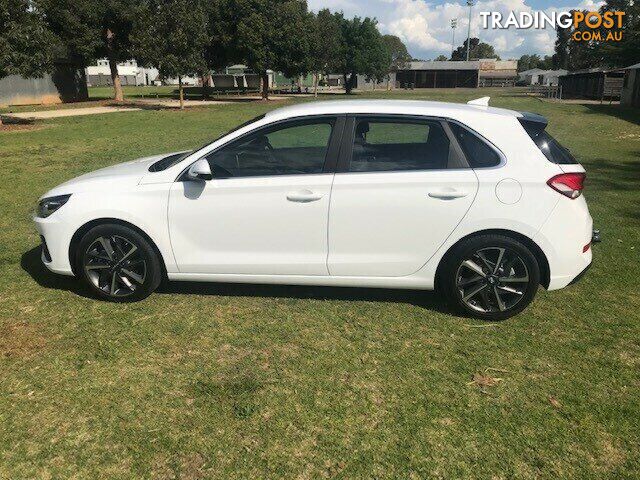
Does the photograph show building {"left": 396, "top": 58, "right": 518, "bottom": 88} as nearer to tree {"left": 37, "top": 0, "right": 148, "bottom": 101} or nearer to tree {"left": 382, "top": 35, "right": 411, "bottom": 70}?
tree {"left": 382, "top": 35, "right": 411, "bottom": 70}

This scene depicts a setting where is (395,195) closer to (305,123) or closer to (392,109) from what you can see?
(392,109)

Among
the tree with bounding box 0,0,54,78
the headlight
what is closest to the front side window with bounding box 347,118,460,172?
the headlight

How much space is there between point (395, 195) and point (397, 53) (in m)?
104

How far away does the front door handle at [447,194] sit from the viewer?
382 cm

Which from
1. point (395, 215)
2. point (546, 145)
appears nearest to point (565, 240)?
point (546, 145)

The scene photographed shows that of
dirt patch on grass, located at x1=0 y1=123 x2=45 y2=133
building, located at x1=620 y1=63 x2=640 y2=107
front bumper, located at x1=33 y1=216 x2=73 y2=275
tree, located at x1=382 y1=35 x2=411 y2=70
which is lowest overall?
front bumper, located at x1=33 y1=216 x2=73 y2=275

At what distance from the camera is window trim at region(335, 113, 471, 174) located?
3.91 metres

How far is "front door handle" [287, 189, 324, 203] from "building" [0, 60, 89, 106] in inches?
1414

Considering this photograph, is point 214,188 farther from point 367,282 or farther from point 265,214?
point 367,282

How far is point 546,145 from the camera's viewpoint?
3.93 meters

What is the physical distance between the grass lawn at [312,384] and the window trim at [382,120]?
1239mm

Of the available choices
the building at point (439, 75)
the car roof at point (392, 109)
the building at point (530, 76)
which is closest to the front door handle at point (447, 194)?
the car roof at point (392, 109)

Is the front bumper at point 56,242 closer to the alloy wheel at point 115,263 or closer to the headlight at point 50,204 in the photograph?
the headlight at point 50,204

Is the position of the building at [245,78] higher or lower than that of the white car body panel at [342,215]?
higher
